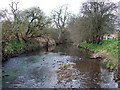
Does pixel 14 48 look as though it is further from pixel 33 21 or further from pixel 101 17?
pixel 101 17

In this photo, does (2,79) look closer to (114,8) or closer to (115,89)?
(115,89)

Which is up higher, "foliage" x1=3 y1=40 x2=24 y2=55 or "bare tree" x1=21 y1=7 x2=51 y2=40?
"bare tree" x1=21 y1=7 x2=51 y2=40

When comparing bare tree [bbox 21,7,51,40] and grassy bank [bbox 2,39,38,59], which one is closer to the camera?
grassy bank [bbox 2,39,38,59]

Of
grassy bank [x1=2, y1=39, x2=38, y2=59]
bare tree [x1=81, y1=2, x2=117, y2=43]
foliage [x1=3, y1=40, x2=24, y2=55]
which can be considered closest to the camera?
grassy bank [x1=2, y1=39, x2=38, y2=59]

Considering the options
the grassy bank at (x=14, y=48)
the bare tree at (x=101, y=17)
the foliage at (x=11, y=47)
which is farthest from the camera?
the bare tree at (x=101, y=17)

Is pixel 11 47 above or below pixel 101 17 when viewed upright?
below

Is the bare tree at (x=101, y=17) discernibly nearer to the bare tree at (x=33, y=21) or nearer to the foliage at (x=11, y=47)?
the bare tree at (x=33, y=21)

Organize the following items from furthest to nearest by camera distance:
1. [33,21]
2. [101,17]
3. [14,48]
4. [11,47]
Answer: [33,21] → [101,17] → [14,48] → [11,47]

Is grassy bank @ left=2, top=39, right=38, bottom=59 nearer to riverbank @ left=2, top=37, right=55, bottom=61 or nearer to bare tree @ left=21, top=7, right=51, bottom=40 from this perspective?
riverbank @ left=2, top=37, right=55, bottom=61

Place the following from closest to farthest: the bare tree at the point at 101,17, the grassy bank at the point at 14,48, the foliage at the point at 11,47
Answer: the grassy bank at the point at 14,48 → the foliage at the point at 11,47 → the bare tree at the point at 101,17

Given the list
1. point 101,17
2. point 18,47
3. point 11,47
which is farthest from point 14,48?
point 101,17

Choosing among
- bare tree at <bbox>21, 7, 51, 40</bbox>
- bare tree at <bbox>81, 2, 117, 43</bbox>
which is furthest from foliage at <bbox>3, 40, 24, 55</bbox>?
bare tree at <bbox>81, 2, 117, 43</bbox>

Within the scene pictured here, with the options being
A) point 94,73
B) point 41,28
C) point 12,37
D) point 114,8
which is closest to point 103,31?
point 114,8

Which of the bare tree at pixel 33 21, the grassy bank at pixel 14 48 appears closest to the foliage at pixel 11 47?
the grassy bank at pixel 14 48
